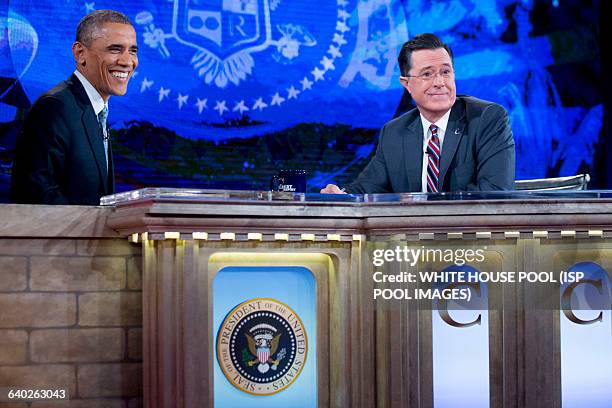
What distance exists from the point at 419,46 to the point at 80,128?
1.44m

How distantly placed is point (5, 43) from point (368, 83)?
2.11 m

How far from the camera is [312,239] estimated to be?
8.45ft

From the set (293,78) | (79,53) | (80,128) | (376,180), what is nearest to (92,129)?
(80,128)

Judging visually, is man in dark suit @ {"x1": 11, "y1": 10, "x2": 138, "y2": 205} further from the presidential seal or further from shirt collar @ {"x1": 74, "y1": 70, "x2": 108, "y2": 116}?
the presidential seal

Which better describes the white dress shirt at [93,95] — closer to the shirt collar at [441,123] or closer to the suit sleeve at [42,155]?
the suit sleeve at [42,155]

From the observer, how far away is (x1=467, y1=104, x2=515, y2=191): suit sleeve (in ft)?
10.3

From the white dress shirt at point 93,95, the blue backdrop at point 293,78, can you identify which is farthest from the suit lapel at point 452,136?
the blue backdrop at point 293,78

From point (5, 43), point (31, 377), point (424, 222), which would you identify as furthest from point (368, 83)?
point (31, 377)

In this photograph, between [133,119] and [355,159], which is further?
[355,159]

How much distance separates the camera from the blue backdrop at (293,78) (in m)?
4.77

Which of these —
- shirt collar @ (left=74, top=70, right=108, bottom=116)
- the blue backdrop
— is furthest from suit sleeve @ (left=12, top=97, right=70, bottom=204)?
the blue backdrop

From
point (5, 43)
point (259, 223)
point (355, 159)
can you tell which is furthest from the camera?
point (355, 159)

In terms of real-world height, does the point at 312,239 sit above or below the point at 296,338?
above

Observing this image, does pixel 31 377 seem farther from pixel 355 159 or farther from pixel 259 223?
pixel 355 159
